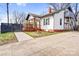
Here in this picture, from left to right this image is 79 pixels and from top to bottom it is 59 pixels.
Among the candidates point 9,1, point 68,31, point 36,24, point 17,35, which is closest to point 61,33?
point 68,31

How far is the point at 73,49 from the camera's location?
2604 millimetres

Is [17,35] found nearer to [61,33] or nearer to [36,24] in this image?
[36,24]

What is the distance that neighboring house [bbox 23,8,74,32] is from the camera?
268cm

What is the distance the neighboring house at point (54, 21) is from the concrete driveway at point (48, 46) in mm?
90

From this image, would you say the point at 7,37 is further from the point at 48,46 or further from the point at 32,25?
the point at 48,46

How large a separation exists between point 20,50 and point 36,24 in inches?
14.8

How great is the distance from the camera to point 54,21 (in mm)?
2695

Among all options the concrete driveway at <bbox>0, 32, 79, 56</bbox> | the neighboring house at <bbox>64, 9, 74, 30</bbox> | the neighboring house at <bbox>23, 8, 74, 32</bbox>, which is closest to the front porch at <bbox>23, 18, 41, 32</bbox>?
the neighboring house at <bbox>23, 8, 74, 32</bbox>

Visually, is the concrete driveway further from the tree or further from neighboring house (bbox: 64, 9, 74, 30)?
the tree

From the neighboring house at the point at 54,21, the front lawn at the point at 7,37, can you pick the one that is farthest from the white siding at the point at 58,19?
the front lawn at the point at 7,37

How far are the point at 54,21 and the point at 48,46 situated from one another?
0.31 metres

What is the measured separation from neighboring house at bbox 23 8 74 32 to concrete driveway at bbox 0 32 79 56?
0.30 feet

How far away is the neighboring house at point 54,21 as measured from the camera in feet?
8.79

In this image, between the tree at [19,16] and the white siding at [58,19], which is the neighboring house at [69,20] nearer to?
the white siding at [58,19]
